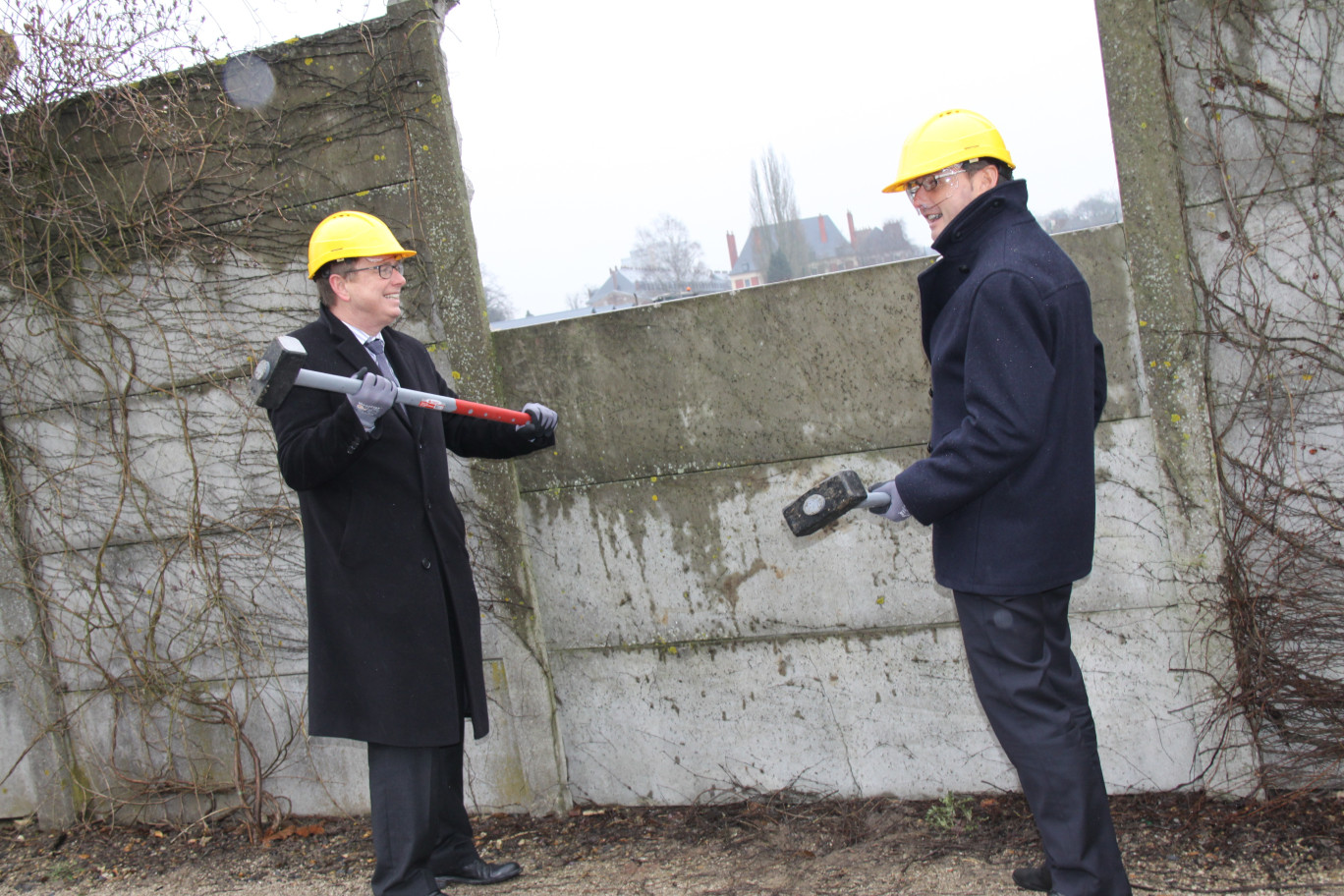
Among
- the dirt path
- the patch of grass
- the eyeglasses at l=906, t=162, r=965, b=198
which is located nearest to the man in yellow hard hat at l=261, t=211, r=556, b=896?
the dirt path

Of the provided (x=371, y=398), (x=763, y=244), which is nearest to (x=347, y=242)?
(x=371, y=398)

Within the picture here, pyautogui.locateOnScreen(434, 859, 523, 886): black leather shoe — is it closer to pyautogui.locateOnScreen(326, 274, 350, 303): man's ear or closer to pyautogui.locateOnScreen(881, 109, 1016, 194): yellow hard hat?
pyautogui.locateOnScreen(326, 274, 350, 303): man's ear

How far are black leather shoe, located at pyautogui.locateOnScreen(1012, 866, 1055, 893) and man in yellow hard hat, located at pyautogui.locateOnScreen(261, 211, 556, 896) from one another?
4.95ft

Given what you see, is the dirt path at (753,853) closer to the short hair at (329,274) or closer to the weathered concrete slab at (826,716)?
the weathered concrete slab at (826,716)

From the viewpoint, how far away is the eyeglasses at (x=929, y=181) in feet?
6.78

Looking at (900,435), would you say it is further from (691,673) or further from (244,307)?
(244,307)

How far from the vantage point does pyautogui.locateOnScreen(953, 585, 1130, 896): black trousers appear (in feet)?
6.51

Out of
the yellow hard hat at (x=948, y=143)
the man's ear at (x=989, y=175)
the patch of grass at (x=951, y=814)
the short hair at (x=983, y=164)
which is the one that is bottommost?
the patch of grass at (x=951, y=814)

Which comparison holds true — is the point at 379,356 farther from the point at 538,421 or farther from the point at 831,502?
the point at 831,502

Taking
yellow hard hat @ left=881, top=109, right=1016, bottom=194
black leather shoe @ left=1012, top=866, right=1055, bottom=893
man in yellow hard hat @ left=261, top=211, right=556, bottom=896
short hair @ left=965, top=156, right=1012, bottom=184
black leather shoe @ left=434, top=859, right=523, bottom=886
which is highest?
yellow hard hat @ left=881, top=109, right=1016, bottom=194

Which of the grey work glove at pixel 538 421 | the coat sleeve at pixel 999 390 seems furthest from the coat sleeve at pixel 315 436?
the coat sleeve at pixel 999 390

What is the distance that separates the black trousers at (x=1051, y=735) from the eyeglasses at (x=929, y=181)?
90 centimetres

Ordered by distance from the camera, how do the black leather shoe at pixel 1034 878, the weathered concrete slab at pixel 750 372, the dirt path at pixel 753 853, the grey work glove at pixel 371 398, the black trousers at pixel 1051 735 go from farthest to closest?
the weathered concrete slab at pixel 750 372, the dirt path at pixel 753 853, the black leather shoe at pixel 1034 878, the grey work glove at pixel 371 398, the black trousers at pixel 1051 735

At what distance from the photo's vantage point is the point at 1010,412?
1870mm
